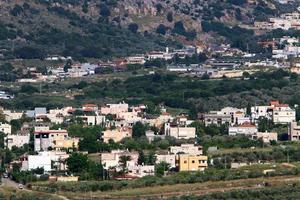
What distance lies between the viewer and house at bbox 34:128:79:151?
79.3 meters

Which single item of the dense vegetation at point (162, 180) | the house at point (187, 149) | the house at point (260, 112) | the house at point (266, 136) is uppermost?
the house at point (260, 112)

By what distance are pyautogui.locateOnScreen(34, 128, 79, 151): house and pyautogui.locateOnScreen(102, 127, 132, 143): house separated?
159 cm

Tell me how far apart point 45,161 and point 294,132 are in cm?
1200

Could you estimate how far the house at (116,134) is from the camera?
81500 millimetres

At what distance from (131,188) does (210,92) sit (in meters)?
28.0

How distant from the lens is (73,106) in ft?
307

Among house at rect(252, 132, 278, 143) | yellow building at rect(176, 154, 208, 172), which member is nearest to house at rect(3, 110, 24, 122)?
house at rect(252, 132, 278, 143)

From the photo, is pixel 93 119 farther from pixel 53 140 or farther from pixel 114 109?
pixel 53 140

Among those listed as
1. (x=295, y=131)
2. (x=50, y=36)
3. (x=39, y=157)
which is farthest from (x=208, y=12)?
(x=39, y=157)

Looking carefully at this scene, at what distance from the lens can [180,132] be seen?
83625 millimetres

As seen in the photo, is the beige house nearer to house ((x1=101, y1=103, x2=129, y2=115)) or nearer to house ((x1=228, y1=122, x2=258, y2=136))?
house ((x1=228, y1=122, x2=258, y2=136))

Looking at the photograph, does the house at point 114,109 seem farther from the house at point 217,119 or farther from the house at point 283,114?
the house at point 283,114

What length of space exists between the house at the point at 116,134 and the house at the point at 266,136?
Result: 190 inches

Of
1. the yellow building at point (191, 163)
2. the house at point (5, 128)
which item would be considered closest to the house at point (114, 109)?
the house at point (5, 128)
